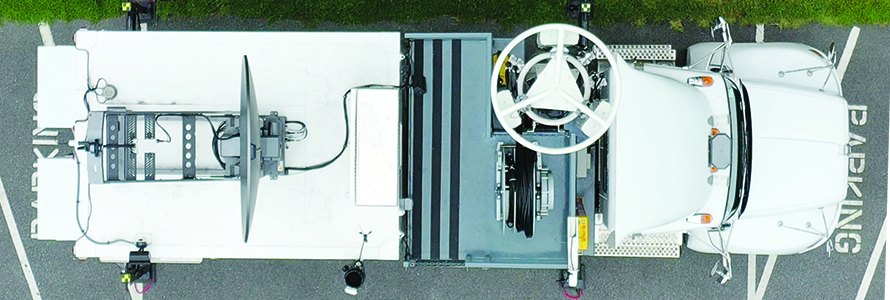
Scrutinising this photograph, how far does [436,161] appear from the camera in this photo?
11.1 ft

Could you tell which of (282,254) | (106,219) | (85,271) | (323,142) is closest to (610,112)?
(323,142)

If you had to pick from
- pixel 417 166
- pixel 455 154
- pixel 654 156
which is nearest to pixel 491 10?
pixel 455 154

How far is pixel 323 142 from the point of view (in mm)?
3469

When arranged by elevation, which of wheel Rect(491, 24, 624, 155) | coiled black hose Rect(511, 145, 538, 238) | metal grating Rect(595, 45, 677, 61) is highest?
metal grating Rect(595, 45, 677, 61)

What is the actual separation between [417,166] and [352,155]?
17.4 inches

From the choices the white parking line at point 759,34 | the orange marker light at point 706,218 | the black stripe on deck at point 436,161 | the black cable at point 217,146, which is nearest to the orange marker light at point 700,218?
the orange marker light at point 706,218

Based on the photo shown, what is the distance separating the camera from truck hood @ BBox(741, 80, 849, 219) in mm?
3672

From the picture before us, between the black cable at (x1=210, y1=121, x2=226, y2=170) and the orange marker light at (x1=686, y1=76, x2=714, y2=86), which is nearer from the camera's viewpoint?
the black cable at (x1=210, y1=121, x2=226, y2=170)

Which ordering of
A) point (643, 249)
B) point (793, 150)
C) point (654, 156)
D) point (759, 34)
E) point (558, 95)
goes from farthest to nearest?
point (759, 34) < point (643, 249) < point (793, 150) < point (654, 156) < point (558, 95)

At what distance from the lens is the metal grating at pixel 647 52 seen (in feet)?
14.0

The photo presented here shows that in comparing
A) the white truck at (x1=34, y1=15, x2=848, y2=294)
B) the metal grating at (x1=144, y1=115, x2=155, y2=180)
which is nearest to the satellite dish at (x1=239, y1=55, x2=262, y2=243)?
the white truck at (x1=34, y1=15, x2=848, y2=294)

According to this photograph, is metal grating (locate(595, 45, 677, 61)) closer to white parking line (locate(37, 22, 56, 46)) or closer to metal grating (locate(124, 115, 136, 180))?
metal grating (locate(124, 115, 136, 180))

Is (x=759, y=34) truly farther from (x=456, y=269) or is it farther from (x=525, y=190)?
(x=456, y=269)

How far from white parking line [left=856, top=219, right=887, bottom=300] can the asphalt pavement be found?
39mm
